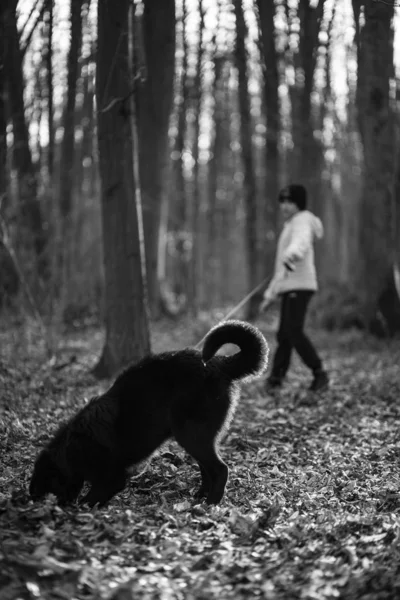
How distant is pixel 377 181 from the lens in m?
13.8

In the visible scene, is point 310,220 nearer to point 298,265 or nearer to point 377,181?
point 298,265

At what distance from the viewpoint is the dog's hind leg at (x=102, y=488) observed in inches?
208

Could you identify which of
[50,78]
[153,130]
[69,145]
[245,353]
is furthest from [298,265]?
[69,145]

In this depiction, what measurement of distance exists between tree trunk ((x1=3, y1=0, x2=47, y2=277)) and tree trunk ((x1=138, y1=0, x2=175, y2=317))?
2.42m

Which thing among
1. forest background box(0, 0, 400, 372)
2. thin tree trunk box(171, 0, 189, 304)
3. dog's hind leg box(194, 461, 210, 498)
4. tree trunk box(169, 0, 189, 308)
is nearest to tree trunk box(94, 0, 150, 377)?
forest background box(0, 0, 400, 372)

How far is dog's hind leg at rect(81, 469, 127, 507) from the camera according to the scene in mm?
5273

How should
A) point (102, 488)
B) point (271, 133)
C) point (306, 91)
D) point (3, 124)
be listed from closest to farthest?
1. point (102, 488)
2. point (3, 124)
3. point (271, 133)
4. point (306, 91)

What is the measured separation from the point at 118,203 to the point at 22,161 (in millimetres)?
6955

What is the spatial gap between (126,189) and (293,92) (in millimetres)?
15037

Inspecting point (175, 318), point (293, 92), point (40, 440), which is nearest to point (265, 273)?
point (175, 318)

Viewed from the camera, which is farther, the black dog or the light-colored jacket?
the light-colored jacket

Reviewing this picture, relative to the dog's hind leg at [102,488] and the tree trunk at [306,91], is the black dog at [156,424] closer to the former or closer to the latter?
the dog's hind leg at [102,488]

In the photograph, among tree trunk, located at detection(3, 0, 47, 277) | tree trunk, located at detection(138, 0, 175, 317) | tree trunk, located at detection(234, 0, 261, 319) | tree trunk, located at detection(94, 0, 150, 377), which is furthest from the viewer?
tree trunk, located at detection(234, 0, 261, 319)

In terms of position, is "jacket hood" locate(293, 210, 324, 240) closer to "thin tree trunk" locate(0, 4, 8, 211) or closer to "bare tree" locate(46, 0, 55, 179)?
"thin tree trunk" locate(0, 4, 8, 211)
